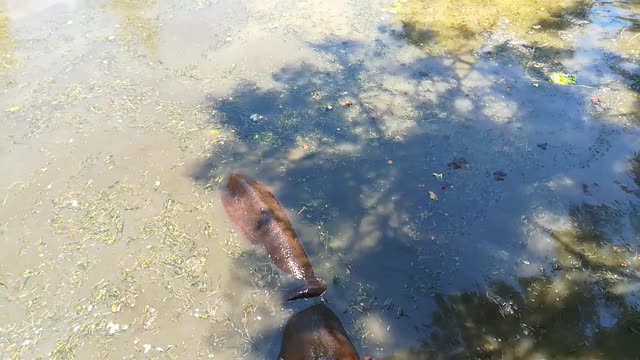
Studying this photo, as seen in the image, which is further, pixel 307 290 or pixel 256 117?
pixel 256 117

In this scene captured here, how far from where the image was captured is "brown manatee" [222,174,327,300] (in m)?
4.04

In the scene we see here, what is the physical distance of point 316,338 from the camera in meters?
3.40

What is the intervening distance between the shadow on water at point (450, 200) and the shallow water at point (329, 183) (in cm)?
2

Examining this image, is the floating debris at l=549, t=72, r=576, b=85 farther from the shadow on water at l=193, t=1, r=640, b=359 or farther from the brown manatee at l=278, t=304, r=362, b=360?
the brown manatee at l=278, t=304, r=362, b=360

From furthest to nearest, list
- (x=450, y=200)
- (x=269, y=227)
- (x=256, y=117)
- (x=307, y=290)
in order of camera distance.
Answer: (x=256, y=117) → (x=450, y=200) → (x=269, y=227) → (x=307, y=290)

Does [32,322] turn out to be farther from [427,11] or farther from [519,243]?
[427,11]

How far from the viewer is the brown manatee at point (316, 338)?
3262 millimetres

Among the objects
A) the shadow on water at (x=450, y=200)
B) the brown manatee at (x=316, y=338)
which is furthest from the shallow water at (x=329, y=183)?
the brown manatee at (x=316, y=338)

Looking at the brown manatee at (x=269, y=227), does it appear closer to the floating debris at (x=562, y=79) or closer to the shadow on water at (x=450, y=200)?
the shadow on water at (x=450, y=200)

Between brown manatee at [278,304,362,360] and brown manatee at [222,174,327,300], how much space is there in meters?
0.26

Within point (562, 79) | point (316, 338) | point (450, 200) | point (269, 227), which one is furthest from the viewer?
point (562, 79)

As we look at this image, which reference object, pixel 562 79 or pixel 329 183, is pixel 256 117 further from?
pixel 562 79

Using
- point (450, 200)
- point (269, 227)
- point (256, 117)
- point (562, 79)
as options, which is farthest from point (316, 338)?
point (562, 79)

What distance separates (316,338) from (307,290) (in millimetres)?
572
